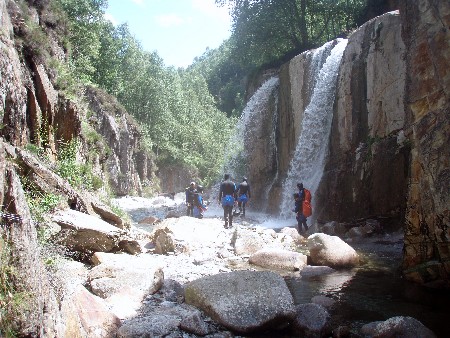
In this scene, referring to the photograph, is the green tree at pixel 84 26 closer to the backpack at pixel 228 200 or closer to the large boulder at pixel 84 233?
the backpack at pixel 228 200

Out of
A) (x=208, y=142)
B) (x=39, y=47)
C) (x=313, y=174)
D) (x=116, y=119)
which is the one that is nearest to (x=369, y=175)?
(x=313, y=174)

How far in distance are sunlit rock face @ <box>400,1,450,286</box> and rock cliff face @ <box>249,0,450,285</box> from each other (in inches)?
0.7

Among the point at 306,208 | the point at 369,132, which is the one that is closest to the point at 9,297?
the point at 306,208

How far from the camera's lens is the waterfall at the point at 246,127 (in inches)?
942

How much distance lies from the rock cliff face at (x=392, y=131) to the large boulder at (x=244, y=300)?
300cm

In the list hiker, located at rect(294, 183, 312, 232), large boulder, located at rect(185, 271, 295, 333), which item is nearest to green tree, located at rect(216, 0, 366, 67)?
hiker, located at rect(294, 183, 312, 232)

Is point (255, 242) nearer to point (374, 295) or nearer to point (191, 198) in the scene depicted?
point (374, 295)

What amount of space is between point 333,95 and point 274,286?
497 inches

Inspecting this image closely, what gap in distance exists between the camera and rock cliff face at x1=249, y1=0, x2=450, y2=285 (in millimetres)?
6668

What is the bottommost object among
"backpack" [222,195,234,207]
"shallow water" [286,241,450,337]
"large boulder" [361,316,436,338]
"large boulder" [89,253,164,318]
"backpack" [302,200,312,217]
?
"shallow water" [286,241,450,337]

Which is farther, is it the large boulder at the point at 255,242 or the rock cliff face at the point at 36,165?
the large boulder at the point at 255,242

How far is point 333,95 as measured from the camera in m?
16.6

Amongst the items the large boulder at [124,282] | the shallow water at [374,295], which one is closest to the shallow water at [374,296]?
the shallow water at [374,295]

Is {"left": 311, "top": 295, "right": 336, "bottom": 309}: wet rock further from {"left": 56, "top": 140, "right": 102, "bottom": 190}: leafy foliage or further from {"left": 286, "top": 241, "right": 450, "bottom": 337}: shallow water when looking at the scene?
{"left": 56, "top": 140, "right": 102, "bottom": 190}: leafy foliage
